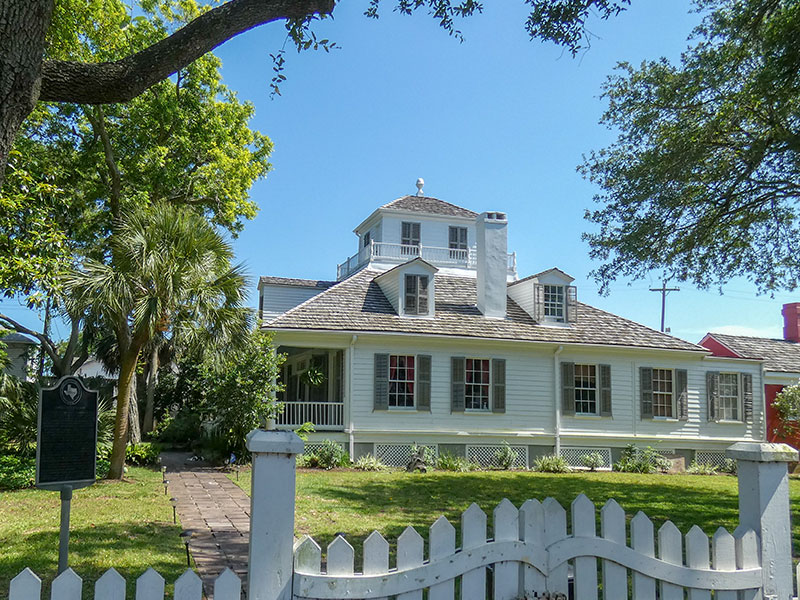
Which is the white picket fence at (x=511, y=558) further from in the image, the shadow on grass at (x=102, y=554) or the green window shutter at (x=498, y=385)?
the green window shutter at (x=498, y=385)

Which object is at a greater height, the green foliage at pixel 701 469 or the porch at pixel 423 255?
the porch at pixel 423 255

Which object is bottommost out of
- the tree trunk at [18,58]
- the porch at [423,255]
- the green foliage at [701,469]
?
the green foliage at [701,469]

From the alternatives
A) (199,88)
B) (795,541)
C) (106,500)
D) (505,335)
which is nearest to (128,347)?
(106,500)

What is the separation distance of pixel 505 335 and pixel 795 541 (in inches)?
465

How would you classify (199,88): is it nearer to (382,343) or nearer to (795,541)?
(382,343)

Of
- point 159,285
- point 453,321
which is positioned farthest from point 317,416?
point 159,285

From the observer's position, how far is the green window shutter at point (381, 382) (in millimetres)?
18969

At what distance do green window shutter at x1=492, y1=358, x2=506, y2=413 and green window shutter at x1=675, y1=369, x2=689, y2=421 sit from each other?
6005mm

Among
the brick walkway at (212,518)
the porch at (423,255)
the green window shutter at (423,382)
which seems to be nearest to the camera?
the brick walkway at (212,518)

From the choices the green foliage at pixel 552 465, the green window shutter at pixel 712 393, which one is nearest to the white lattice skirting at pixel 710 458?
the green window shutter at pixel 712 393

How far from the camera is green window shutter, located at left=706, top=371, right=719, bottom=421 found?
2198 cm

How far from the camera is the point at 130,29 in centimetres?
1819

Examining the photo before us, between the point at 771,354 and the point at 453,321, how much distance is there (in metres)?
14.2

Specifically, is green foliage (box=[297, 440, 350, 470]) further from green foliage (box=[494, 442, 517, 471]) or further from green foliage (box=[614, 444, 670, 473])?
green foliage (box=[614, 444, 670, 473])
